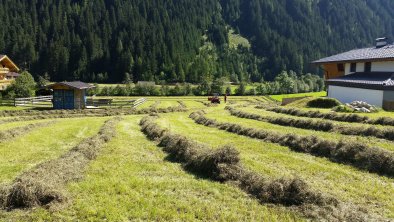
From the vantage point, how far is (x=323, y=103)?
1550 inches

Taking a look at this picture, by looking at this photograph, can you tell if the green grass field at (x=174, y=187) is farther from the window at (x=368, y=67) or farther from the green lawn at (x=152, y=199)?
the window at (x=368, y=67)

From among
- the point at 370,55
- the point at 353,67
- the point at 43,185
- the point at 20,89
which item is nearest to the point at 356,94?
the point at 370,55

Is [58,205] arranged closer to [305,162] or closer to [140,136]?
[305,162]

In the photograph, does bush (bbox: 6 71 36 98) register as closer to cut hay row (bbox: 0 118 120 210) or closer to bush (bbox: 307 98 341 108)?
bush (bbox: 307 98 341 108)

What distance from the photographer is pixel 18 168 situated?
1541 centimetres

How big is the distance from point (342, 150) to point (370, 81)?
2849 centimetres

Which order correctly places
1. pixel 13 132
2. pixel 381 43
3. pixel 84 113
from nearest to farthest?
pixel 13 132
pixel 84 113
pixel 381 43

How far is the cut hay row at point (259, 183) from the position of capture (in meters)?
9.70

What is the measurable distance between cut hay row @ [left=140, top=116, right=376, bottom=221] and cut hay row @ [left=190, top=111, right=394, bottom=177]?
4638mm

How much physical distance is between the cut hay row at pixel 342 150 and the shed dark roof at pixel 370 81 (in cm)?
2108

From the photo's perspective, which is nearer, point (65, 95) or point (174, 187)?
point (174, 187)

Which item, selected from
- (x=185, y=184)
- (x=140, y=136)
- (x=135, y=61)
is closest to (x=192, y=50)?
(x=135, y=61)

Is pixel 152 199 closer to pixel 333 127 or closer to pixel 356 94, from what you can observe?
pixel 333 127

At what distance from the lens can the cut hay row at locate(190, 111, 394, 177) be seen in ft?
45.6
